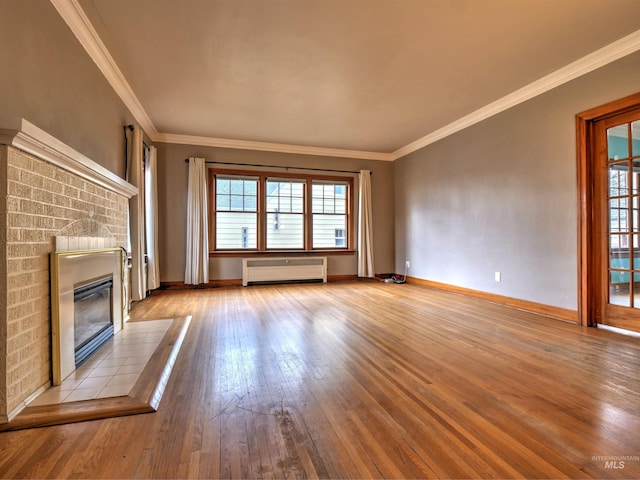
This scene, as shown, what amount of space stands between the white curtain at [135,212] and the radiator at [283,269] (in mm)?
1940

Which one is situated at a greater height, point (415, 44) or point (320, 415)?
point (415, 44)

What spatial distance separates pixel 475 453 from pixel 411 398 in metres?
0.47

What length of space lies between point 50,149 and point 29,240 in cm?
52

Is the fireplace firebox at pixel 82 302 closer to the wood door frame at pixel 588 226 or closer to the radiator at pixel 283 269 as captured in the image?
the radiator at pixel 283 269

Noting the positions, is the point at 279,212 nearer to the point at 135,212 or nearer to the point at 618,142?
the point at 135,212

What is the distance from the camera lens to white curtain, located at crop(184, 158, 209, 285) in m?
5.53

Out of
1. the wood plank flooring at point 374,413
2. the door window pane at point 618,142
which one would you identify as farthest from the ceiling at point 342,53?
the wood plank flooring at point 374,413

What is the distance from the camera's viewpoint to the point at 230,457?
4.13 feet

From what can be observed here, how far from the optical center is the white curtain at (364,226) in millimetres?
6547

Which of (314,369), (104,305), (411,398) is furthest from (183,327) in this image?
(411,398)

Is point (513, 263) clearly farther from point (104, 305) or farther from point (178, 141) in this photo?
point (178, 141)

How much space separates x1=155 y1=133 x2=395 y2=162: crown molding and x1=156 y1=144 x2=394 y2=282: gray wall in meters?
0.08

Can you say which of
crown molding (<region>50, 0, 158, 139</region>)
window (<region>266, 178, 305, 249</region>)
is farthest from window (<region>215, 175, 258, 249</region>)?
crown molding (<region>50, 0, 158, 139</region>)

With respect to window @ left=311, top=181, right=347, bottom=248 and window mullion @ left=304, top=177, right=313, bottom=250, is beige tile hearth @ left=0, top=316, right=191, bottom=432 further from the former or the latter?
window @ left=311, top=181, right=347, bottom=248
